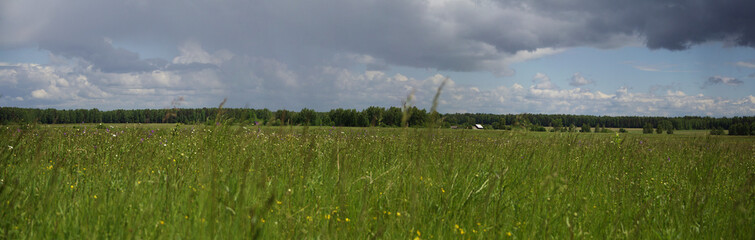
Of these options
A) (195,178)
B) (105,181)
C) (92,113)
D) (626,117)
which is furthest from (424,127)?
(626,117)

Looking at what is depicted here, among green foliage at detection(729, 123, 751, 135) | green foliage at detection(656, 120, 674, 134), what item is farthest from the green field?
green foliage at detection(656, 120, 674, 134)

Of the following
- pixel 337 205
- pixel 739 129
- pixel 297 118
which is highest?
pixel 297 118

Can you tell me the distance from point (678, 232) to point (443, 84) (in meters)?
2.53

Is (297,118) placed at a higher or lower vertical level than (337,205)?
higher

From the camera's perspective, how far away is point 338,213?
3119 millimetres

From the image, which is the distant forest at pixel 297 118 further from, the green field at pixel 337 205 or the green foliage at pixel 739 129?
the green foliage at pixel 739 129

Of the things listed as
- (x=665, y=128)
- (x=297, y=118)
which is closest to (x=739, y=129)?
(x=665, y=128)

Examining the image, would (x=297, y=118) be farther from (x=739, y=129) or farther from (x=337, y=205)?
(x=739, y=129)

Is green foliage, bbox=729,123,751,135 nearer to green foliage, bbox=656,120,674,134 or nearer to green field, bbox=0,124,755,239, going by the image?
green foliage, bbox=656,120,674,134

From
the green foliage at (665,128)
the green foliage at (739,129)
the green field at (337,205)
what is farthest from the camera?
the green foliage at (665,128)

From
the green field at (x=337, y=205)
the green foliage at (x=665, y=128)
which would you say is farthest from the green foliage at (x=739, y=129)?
the green field at (x=337, y=205)

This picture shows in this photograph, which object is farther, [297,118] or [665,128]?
[665,128]

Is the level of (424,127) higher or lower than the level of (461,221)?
higher

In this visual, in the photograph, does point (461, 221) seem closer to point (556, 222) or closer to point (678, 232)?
point (556, 222)
